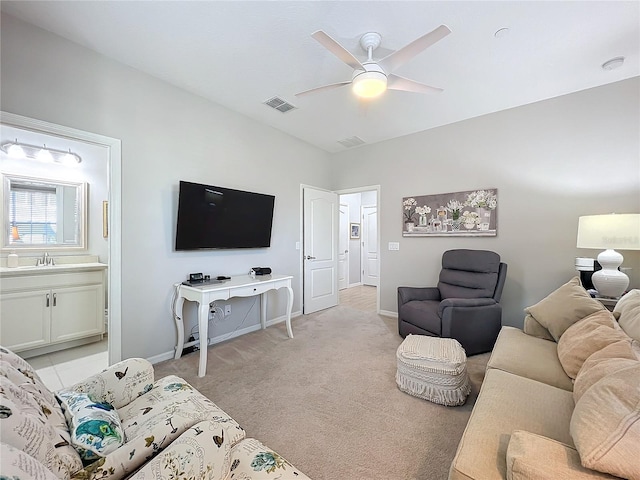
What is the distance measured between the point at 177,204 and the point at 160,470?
250 centimetres

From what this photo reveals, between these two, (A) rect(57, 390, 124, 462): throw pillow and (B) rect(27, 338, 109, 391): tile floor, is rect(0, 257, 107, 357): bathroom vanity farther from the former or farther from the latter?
(A) rect(57, 390, 124, 462): throw pillow

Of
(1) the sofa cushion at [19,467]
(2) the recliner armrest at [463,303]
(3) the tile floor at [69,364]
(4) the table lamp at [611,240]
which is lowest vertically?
(3) the tile floor at [69,364]

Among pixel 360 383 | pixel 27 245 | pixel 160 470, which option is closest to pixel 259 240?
pixel 360 383

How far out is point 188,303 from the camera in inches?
115

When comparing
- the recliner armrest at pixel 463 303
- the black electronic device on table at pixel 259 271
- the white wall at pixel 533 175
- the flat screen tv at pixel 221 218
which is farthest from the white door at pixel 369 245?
the recliner armrest at pixel 463 303

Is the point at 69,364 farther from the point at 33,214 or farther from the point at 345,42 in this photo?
the point at 345,42

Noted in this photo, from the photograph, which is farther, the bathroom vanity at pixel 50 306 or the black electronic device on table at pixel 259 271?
the black electronic device on table at pixel 259 271

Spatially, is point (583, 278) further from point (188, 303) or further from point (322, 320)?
point (188, 303)

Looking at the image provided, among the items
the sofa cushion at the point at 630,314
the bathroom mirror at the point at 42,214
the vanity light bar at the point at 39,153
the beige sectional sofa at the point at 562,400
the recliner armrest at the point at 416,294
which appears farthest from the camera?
the recliner armrest at the point at 416,294

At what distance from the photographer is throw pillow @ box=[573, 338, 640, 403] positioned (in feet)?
3.58

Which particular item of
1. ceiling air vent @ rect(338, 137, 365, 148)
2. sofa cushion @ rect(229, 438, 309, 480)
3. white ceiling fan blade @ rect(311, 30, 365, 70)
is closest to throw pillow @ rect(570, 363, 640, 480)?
sofa cushion @ rect(229, 438, 309, 480)

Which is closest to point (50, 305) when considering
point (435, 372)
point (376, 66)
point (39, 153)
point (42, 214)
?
point (42, 214)

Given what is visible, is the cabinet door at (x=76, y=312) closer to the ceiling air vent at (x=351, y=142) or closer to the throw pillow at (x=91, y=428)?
the throw pillow at (x=91, y=428)

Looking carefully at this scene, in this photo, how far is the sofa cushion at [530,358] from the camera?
1.53m
